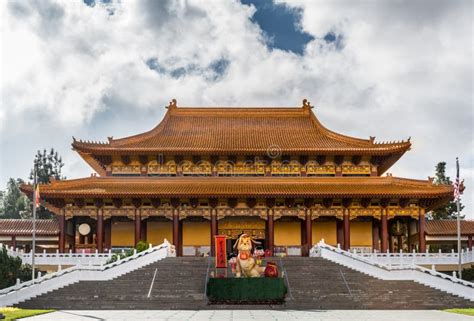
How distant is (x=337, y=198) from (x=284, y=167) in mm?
4987

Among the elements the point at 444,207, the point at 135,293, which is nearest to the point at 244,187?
the point at 135,293

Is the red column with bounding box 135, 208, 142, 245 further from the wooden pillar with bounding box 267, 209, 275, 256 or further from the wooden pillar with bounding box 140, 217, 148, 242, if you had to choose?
the wooden pillar with bounding box 267, 209, 275, 256

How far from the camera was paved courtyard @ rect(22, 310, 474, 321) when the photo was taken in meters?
23.5

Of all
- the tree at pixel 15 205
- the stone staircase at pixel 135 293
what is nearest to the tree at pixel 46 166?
the tree at pixel 15 205

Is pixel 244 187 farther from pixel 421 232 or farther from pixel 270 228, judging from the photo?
pixel 421 232

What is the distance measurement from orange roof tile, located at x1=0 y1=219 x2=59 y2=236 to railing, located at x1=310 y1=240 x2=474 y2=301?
19.4 metres

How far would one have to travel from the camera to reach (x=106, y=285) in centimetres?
3136

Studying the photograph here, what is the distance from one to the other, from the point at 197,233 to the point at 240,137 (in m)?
7.80

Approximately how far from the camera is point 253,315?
2469 centimetres

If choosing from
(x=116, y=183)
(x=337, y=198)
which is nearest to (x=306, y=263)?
(x=337, y=198)

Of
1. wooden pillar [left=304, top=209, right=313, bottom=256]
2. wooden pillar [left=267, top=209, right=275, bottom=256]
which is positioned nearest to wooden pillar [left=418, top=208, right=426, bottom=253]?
wooden pillar [left=304, top=209, right=313, bottom=256]

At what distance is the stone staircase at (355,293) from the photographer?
29.1 meters

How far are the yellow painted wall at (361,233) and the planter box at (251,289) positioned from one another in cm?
2003

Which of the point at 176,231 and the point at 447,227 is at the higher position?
the point at 447,227
